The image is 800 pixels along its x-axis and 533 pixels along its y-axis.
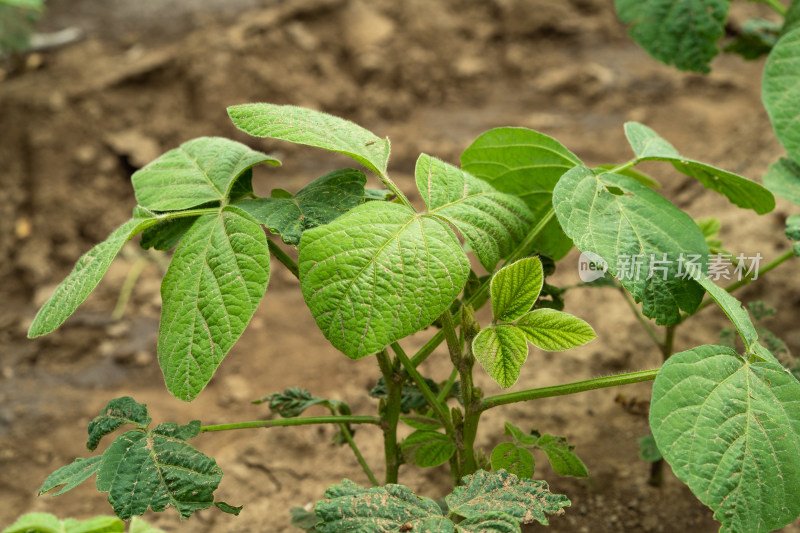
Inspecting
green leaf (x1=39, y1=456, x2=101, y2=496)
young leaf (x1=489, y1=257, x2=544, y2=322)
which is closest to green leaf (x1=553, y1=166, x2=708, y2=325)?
young leaf (x1=489, y1=257, x2=544, y2=322)

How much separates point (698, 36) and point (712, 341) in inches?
34.9

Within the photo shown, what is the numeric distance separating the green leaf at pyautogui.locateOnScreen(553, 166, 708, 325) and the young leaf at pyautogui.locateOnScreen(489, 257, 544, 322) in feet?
0.28

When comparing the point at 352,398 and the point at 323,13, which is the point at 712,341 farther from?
the point at 323,13

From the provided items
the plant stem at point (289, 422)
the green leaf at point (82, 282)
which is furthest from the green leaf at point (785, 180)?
the green leaf at point (82, 282)

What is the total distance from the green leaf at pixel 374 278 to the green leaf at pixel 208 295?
0.36 feet

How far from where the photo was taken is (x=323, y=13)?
4113mm

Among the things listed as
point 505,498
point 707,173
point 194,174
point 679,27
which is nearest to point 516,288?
point 505,498

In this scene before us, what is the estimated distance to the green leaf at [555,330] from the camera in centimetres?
117

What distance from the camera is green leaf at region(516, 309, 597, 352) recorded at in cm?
117

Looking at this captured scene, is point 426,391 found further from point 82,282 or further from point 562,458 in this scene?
point 82,282

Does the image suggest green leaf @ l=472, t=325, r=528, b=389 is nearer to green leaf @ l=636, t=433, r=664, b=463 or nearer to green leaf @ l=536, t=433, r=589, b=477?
green leaf @ l=536, t=433, r=589, b=477

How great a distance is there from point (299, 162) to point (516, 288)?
9.08 ft

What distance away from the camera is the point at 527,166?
4.94ft

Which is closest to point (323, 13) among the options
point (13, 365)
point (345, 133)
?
point (13, 365)
